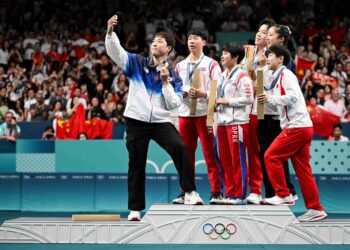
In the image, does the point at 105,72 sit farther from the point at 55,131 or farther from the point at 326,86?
the point at 326,86

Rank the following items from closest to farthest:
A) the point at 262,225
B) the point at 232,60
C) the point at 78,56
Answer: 1. the point at 262,225
2. the point at 232,60
3. the point at 78,56

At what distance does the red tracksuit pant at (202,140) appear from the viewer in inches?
476

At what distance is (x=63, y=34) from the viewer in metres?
26.5

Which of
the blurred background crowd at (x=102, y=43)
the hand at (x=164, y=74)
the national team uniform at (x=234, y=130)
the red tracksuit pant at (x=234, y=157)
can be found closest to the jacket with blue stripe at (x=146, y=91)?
the hand at (x=164, y=74)

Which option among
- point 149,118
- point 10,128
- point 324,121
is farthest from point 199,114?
point 10,128

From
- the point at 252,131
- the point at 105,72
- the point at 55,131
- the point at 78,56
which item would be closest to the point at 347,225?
the point at 252,131

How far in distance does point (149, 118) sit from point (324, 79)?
11708 mm

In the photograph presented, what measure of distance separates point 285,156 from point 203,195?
6.32 metres

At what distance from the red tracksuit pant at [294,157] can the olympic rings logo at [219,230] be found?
95 centimetres

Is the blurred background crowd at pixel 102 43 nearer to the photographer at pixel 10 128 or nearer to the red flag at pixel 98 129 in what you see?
the red flag at pixel 98 129

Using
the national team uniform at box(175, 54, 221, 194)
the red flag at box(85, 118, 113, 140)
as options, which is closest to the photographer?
the red flag at box(85, 118, 113, 140)

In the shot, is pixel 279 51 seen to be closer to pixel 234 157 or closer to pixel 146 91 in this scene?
pixel 234 157

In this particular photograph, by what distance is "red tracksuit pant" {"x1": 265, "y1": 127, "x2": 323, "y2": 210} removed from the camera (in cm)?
1146

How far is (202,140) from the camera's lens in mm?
12109
